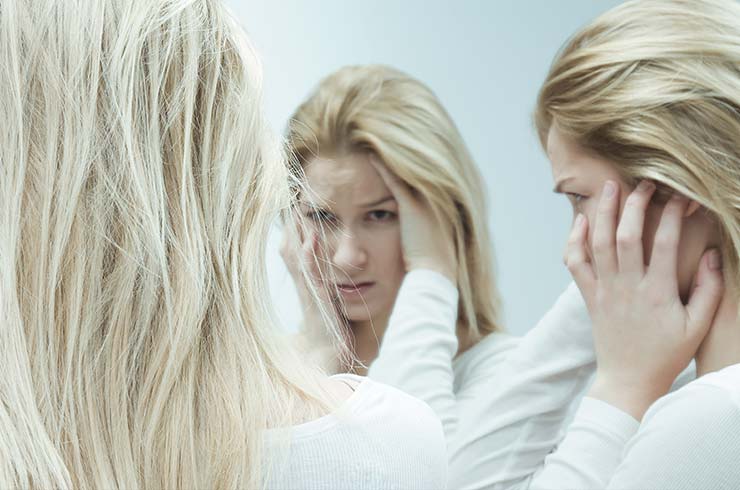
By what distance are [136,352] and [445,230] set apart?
793mm

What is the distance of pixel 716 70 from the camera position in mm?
865

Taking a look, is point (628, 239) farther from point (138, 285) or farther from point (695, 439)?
point (138, 285)

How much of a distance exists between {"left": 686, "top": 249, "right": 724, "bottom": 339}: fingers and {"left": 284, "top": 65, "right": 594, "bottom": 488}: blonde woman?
0.26m

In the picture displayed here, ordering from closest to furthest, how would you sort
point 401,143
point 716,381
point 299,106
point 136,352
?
point 136,352 → point 716,381 → point 401,143 → point 299,106

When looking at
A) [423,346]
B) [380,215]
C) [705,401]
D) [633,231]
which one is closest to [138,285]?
[705,401]

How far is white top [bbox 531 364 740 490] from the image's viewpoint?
73cm

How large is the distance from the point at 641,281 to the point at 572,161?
0.14 m

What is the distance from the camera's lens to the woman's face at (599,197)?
92cm

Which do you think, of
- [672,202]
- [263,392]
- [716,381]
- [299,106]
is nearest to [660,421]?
[716,381]

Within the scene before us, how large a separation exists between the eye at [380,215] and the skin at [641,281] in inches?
13.2

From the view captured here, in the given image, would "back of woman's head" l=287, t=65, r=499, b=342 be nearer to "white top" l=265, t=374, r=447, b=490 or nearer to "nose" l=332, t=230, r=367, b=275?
"nose" l=332, t=230, r=367, b=275

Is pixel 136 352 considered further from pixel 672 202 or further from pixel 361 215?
pixel 361 215

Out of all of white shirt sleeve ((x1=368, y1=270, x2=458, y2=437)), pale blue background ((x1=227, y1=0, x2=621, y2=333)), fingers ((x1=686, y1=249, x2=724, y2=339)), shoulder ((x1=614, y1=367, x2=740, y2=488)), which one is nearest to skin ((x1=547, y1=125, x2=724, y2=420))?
fingers ((x1=686, y1=249, x2=724, y2=339))

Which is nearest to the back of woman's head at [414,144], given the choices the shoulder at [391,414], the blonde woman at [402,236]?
the blonde woman at [402,236]
